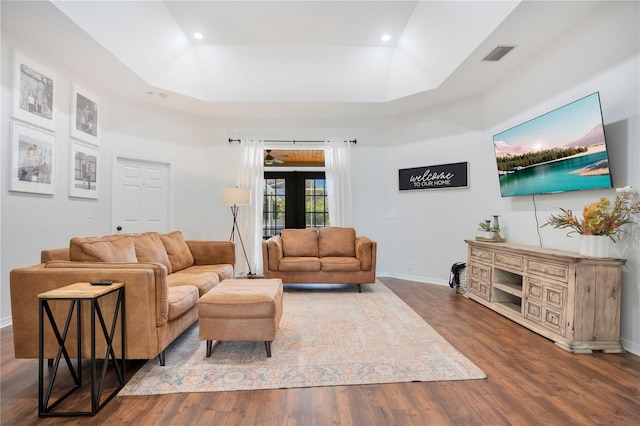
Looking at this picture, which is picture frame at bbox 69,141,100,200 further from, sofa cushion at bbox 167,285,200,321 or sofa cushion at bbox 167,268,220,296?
sofa cushion at bbox 167,285,200,321

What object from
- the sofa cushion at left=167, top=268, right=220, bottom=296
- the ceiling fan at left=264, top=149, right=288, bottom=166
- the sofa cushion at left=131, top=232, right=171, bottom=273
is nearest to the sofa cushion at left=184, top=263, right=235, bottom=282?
the sofa cushion at left=167, top=268, right=220, bottom=296

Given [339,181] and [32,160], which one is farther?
[339,181]

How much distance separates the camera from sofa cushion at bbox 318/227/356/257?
4.68 meters

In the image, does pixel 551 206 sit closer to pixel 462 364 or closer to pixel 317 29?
pixel 462 364

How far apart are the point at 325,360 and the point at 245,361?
1.95ft

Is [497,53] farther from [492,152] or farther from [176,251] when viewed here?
[176,251]

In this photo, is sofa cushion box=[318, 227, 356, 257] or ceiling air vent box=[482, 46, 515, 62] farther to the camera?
sofa cushion box=[318, 227, 356, 257]

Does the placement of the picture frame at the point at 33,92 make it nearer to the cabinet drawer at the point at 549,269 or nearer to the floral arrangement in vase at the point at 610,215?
the cabinet drawer at the point at 549,269

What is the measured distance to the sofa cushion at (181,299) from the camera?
2.24 meters

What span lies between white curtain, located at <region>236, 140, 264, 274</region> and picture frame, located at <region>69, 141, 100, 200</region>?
2.11m

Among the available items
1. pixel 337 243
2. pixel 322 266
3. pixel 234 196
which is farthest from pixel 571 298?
pixel 234 196

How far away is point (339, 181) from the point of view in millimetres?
5496

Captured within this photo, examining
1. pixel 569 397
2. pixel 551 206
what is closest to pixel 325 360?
pixel 569 397

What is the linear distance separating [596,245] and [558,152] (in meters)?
0.98
